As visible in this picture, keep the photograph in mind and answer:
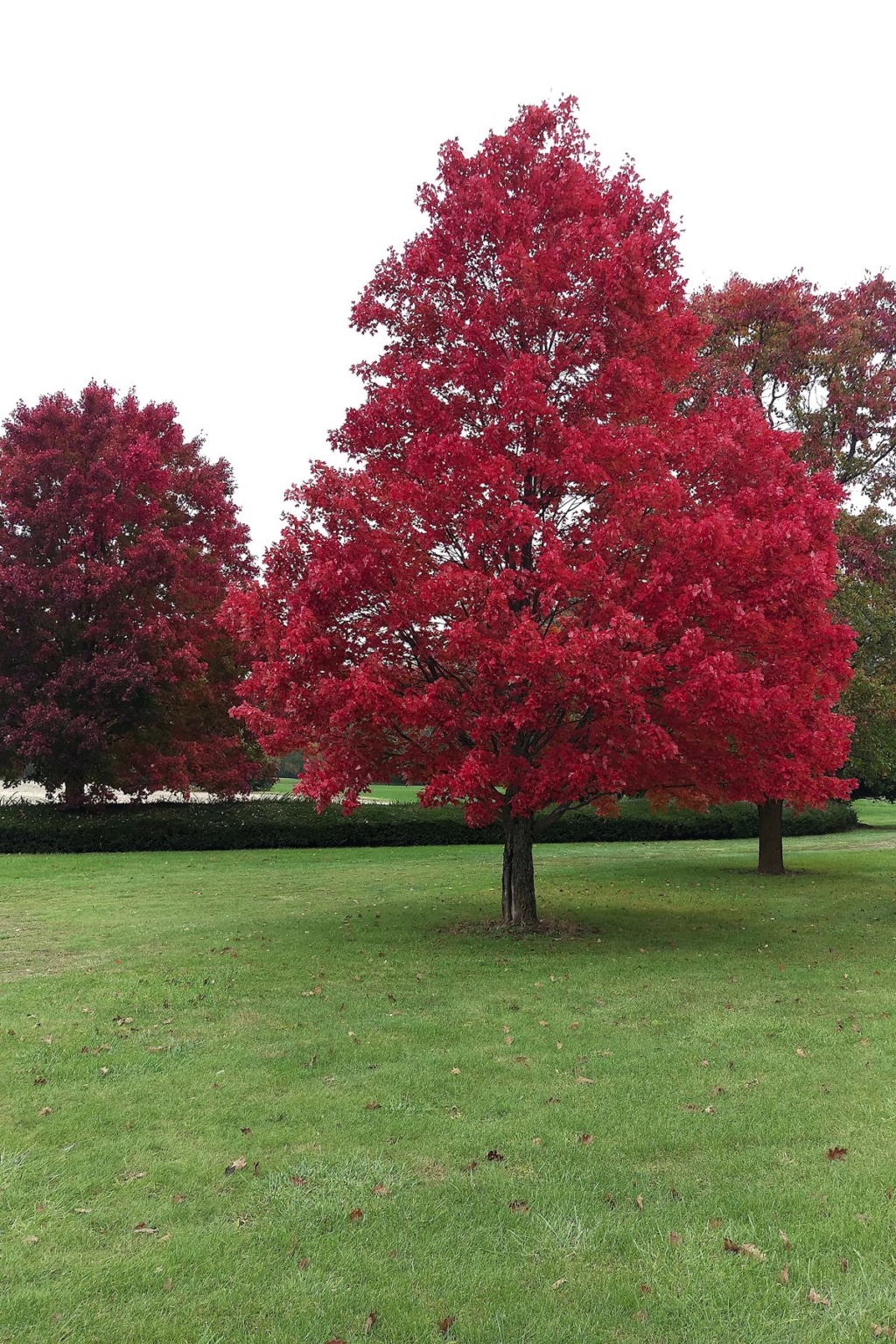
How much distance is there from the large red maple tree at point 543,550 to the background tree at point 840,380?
11.3 metres

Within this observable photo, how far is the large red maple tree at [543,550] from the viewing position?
1158 centimetres

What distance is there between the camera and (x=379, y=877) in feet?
73.9

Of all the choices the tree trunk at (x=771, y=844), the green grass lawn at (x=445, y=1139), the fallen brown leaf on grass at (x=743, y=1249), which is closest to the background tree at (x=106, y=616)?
the green grass lawn at (x=445, y=1139)

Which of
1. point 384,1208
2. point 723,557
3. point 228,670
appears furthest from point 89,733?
point 384,1208

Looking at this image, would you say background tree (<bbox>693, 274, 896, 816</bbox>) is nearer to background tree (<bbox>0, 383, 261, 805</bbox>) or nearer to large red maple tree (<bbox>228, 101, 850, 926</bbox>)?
large red maple tree (<bbox>228, 101, 850, 926</bbox>)

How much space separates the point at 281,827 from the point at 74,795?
21.6 ft

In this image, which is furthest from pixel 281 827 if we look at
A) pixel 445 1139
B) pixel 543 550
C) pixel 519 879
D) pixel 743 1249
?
pixel 743 1249

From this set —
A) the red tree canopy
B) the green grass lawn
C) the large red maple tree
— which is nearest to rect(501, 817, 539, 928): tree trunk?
the large red maple tree

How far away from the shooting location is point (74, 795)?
97.7 feet

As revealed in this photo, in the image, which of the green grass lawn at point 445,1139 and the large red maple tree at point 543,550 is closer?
the green grass lawn at point 445,1139

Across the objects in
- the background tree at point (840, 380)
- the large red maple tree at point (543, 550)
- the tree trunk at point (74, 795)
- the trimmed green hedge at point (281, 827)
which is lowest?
the trimmed green hedge at point (281, 827)

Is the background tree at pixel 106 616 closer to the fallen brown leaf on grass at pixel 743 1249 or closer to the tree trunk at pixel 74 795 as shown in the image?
the tree trunk at pixel 74 795

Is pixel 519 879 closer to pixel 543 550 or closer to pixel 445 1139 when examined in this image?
pixel 543 550

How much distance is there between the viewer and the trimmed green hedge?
93.0 ft
